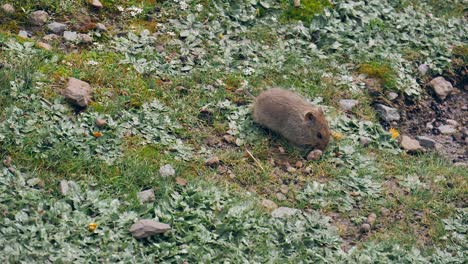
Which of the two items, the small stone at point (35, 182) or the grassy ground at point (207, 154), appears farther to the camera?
the small stone at point (35, 182)

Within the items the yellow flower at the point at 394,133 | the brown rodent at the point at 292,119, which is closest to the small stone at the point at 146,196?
the brown rodent at the point at 292,119

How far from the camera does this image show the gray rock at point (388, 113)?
9.03 metres

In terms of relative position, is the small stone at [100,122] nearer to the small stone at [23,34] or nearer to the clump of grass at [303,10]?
the small stone at [23,34]

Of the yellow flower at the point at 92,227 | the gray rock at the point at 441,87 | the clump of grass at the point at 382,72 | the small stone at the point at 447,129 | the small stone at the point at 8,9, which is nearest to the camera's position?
the yellow flower at the point at 92,227

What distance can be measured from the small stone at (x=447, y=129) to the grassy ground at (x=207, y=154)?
58cm

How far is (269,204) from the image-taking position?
23.8 ft

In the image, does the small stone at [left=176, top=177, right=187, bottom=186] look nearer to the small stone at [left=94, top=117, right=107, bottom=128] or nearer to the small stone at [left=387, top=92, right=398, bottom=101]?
the small stone at [left=94, top=117, right=107, bottom=128]

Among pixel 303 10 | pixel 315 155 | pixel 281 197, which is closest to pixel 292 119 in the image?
pixel 315 155

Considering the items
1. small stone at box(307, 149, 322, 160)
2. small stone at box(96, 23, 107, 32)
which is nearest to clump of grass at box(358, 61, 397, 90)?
small stone at box(307, 149, 322, 160)

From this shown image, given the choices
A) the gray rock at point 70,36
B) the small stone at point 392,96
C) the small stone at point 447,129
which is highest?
the gray rock at point 70,36

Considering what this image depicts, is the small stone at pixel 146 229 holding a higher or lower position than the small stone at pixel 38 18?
lower

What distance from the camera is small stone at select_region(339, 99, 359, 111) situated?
8953 mm

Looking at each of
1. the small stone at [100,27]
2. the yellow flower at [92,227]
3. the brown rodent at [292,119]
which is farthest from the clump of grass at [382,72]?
the yellow flower at [92,227]

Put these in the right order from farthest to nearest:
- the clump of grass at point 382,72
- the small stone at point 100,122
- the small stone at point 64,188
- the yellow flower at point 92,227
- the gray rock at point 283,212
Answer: the clump of grass at point 382,72, the small stone at point 100,122, the gray rock at point 283,212, the small stone at point 64,188, the yellow flower at point 92,227
